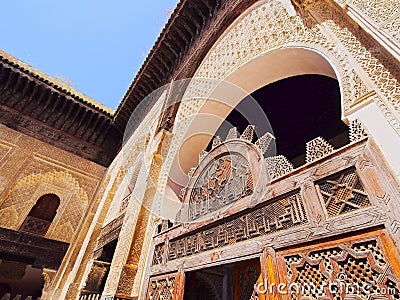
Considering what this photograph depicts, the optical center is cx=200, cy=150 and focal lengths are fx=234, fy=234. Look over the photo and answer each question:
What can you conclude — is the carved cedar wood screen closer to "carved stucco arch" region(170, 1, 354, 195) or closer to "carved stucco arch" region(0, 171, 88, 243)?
"carved stucco arch" region(170, 1, 354, 195)

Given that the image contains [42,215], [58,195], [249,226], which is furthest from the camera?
[58,195]

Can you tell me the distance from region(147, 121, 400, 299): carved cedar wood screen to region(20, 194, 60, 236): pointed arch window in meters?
4.48

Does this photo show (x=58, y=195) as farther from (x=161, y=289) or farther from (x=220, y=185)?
(x=220, y=185)

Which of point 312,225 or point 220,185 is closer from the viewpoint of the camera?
point 312,225

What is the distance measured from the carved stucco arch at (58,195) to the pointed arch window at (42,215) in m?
0.08

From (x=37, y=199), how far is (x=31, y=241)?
888 millimetres

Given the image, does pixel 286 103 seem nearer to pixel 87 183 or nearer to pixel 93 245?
pixel 93 245

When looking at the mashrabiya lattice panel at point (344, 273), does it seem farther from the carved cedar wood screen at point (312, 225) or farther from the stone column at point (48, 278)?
the stone column at point (48, 278)

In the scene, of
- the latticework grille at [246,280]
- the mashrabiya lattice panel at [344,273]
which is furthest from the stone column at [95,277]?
the mashrabiya lattice panel at [344,273]

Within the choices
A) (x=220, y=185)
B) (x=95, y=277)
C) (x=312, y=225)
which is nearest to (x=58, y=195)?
(x=95, y=277)

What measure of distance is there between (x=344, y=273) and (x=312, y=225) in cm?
24

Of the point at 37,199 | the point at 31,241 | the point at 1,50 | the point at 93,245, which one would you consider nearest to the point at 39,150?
the point at 37,199

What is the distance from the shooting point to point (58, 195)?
5582 millimetres

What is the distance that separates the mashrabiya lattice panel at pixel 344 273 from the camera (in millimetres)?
870
